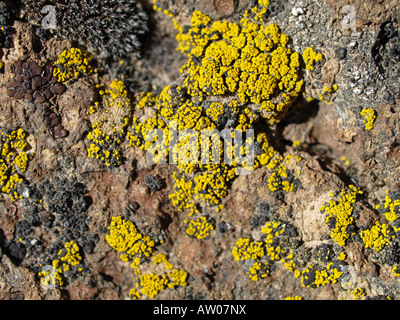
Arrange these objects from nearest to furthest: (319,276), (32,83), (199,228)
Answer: (32,83) < (319,276) < (199,228)

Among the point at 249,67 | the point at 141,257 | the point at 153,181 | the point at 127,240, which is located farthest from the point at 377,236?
the point at 127,240

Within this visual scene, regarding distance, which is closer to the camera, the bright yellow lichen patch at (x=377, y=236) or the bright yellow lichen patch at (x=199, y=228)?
the bright yellow lichen patch at (x=377, y=236)

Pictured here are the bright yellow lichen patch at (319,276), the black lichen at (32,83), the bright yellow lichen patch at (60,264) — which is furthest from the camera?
the bright yellow lichen patch at (60,264)

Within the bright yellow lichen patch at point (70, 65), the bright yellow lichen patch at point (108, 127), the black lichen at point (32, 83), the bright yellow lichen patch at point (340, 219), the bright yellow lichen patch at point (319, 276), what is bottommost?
the bright yellow lichen patch at point (319, 276)

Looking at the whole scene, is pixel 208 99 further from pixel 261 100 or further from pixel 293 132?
pixel 293 132

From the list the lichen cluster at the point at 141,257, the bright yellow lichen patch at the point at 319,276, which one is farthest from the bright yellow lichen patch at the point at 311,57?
the lichen cluster at the point at 141,257

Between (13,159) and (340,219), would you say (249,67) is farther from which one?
(13,159)

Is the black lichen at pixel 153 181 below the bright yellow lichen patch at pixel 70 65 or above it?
below

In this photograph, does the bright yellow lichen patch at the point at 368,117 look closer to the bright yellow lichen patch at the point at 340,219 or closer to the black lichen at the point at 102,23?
the bright yellow lichen patch at the point at 340,219

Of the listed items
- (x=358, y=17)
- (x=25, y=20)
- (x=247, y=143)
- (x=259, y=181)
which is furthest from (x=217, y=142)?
(x=25, y=20)
